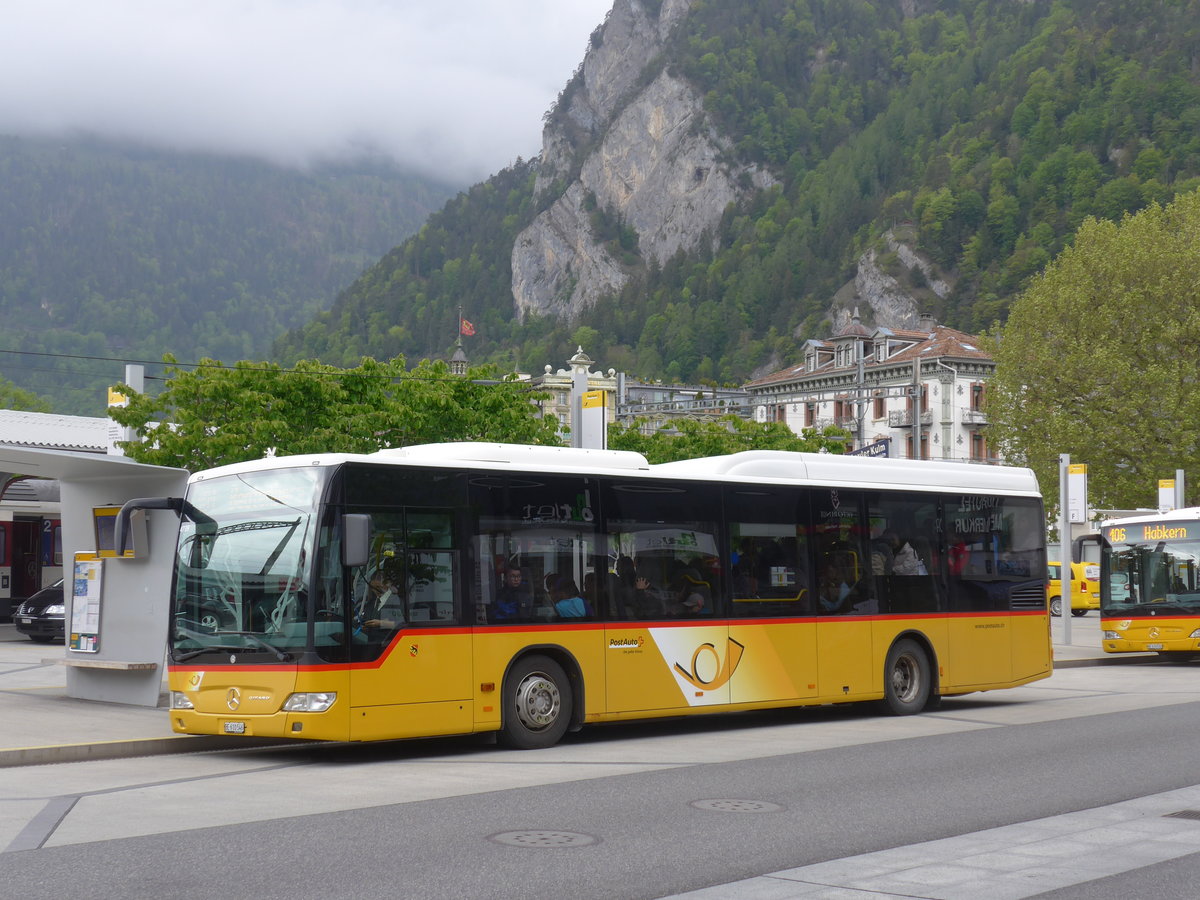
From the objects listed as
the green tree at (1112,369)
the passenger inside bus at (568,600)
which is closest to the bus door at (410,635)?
the passenger inside bus at (568,600)

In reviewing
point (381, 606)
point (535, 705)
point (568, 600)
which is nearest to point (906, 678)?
point (568, 600)

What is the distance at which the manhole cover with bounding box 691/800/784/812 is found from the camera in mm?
9992

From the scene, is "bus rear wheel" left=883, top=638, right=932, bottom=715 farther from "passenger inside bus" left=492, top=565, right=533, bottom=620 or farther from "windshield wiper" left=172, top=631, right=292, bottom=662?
"windshield wiper" left=172, top=631, right=292, bottom=662

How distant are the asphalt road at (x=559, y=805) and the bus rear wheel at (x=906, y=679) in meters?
0.92

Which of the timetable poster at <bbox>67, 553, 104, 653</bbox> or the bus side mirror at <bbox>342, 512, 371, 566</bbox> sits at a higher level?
the bus side mirror at <bbox>342, 512, 371, 566</bbox>

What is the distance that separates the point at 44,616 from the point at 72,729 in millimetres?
16664

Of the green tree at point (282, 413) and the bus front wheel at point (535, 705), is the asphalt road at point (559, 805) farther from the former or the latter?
the green tree at point (282, 413)

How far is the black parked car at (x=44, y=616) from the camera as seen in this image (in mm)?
29859

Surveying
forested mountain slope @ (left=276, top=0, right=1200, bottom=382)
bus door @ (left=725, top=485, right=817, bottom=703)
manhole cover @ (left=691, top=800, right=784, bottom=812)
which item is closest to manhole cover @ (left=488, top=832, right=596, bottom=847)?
manhole cover @ (left=691, top=800, right=784, bottom=812)

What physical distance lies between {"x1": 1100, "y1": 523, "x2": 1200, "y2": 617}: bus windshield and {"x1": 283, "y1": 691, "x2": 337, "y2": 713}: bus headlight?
60.8ft

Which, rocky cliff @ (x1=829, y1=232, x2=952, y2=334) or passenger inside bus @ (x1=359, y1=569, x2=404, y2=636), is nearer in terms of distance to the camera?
passenger inside bus @ (x1=359, y1=569, x2=404, y2=636)

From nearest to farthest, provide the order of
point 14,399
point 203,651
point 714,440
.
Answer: point 203,651
point 714,440
point 14,399

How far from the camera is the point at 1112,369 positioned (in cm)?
4959

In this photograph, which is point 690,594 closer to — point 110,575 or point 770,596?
point 770,596
